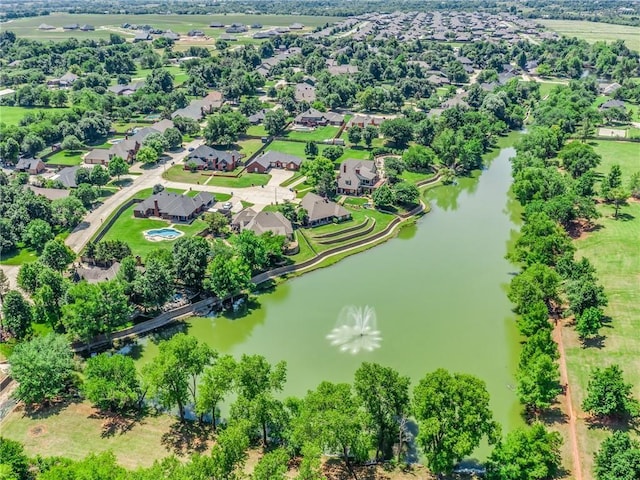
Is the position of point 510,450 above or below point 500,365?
above

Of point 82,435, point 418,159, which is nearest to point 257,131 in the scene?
point 418,159

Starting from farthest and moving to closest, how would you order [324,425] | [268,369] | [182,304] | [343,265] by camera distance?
[343,265] → [182,304] → [268,369] → [324,425]

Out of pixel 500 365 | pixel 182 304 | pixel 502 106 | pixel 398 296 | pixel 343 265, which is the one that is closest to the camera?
pixel 500 365

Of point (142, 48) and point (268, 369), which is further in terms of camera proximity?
point (142, 48)

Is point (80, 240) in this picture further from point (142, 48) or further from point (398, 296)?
point (142, 48)

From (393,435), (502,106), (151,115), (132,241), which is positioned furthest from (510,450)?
(151,115)

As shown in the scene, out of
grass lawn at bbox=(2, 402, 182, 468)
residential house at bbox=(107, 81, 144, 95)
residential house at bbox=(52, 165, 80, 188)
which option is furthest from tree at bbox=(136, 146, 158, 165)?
grass lawn at bbox=(2, 402, 182, 468)

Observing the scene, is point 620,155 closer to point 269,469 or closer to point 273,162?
point 273,162
